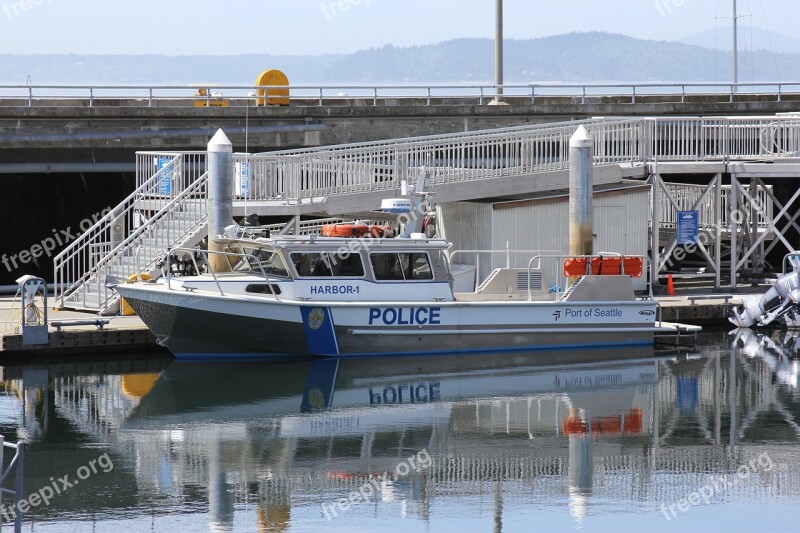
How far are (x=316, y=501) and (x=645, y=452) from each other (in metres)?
5.15

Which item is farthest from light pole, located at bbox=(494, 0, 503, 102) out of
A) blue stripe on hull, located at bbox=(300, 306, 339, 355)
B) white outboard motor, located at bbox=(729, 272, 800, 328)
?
blue stripe on hull, located at bbox=(300, 306, 339, 355)

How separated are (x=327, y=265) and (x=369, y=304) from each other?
106 centimetres

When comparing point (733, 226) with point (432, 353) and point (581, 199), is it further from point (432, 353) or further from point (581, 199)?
point (432, 353)

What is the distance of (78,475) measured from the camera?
17031 millimetres

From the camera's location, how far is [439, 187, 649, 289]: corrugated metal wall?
28.1 metres

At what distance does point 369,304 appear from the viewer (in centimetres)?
2411

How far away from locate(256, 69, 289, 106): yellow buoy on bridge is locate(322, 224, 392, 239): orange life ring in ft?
29.1

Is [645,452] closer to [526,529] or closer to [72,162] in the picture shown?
[526,529]

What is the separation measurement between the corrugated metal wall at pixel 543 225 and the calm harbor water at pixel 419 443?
11.4 feet

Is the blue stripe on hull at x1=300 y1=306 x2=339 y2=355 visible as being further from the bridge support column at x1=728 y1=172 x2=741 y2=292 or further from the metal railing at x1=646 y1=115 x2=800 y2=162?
the bridge support column at x1=728 y1=172 x2=741 y2=292

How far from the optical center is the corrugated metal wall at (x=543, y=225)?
28141 millimetres

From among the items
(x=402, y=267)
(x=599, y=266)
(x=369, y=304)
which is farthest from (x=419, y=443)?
(x=599, y=266)

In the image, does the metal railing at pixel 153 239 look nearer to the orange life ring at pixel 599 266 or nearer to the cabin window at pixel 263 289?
the cabin window at pixel 263 289

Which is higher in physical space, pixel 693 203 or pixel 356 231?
pixel 693 203
